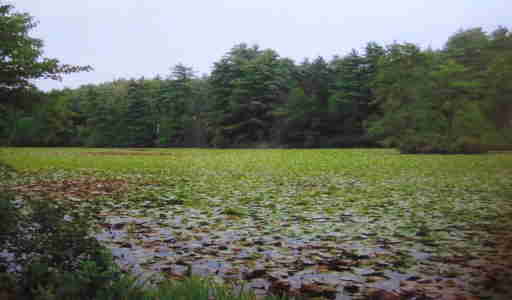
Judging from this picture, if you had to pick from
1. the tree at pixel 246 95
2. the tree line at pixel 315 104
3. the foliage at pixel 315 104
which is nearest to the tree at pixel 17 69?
the tree line at pixel 315 104

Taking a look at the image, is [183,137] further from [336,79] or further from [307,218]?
[307,218]

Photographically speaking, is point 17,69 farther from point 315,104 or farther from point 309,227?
point 315,104

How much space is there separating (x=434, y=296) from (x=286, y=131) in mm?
Result: 39993

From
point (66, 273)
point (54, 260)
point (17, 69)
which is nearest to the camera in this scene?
point (66, 273)

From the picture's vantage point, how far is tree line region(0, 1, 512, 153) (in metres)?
26.5

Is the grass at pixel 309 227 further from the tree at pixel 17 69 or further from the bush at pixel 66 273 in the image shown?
the tree at pixel 17 69

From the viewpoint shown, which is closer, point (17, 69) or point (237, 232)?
point (237, 232)

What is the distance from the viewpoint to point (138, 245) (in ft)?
13.6

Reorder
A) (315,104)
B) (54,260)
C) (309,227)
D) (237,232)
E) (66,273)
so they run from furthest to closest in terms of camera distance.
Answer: (315,104) < (309,227) < (237,232) < (54,260) < (66,273)

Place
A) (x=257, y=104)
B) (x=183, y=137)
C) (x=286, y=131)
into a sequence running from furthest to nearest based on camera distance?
(x=183, y=137) → (x=257, y=104) → (x=286, y=131)

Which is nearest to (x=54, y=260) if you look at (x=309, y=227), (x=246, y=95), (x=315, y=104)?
(x=309, y=227)

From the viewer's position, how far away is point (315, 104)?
Result: 140 feet

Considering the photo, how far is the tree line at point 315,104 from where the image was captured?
26484 mm

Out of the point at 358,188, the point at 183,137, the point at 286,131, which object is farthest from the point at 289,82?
the point at 358,188
